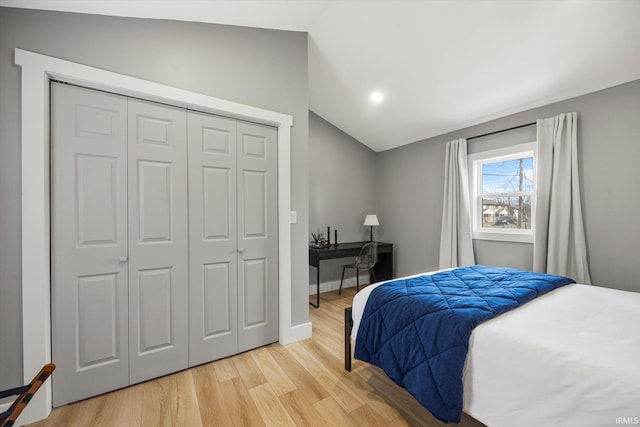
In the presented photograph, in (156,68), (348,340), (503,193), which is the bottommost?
(348,340)

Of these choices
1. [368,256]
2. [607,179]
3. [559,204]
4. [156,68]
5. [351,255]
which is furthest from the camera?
[368,256]

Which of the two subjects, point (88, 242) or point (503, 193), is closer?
point (88, 242)

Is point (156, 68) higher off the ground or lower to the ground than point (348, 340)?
higher

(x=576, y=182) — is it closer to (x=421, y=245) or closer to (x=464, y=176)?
(x=464, y=176)

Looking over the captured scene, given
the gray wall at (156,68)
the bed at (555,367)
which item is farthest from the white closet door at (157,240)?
the bed at (555,367)

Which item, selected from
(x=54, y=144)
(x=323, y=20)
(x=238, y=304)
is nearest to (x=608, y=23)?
(x=323, y=20)

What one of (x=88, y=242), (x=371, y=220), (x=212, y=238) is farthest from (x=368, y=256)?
(x=88, y=242)

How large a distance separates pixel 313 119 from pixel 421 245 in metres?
2.54

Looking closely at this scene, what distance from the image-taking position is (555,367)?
1.03m

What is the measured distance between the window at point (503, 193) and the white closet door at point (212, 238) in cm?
306

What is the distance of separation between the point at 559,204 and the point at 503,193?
656 mm

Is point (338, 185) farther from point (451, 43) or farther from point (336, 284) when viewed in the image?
point (451, 43)

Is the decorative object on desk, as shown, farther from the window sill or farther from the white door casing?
the white door casing

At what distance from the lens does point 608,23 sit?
6.48 ft
